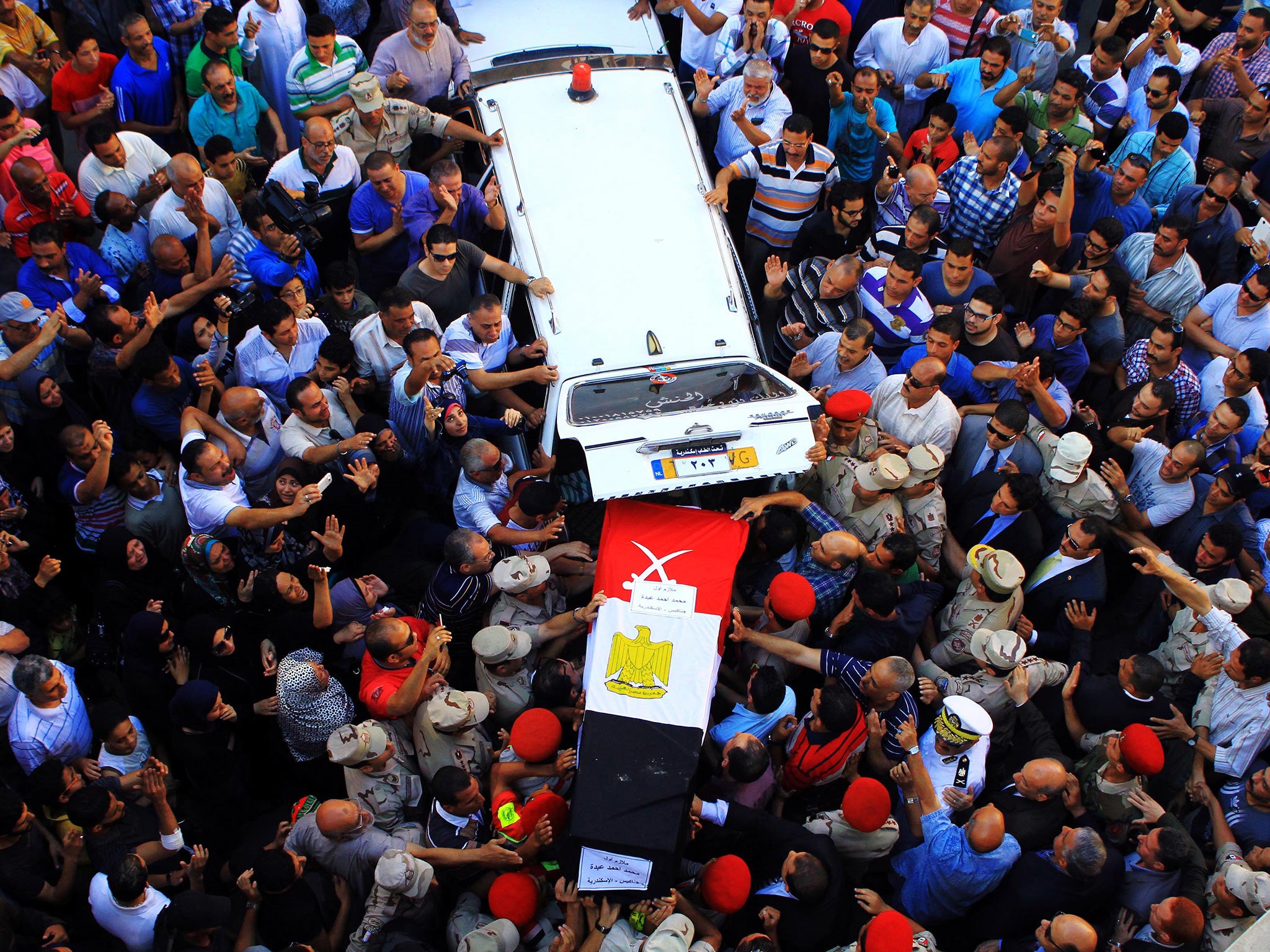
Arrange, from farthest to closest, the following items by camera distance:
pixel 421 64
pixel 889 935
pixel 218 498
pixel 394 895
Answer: pixel 421 64
pixel 218 498
pixel 394 895
pixel 889 935

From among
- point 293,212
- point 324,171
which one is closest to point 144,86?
point 324,171

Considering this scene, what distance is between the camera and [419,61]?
7.94 m

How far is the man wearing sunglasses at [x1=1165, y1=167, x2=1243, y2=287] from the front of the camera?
7.67 meters

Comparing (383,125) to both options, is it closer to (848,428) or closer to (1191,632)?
(848,428)

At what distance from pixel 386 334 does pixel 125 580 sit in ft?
6.75

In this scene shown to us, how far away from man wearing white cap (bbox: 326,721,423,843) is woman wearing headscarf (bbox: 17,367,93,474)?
264 centimetres

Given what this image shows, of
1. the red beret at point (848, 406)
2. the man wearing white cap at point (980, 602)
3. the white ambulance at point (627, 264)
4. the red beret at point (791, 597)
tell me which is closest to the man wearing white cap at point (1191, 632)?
the man wearing white cap at point (980, 602)

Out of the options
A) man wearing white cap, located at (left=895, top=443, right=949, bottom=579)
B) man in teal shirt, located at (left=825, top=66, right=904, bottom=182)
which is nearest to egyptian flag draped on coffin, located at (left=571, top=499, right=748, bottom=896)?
man wearing white cap, located at (left=895, top=443, right=949, bottom=579)

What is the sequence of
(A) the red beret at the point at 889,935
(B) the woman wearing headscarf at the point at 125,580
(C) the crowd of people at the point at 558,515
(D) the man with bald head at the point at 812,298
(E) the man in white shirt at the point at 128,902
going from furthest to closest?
1. (D) the man with bald head at the point at 812,298
2. (B) the woman wearing headscarf at the point at 125,580
3. (C) the crowd of people at the point at 558,515
4. (E) the man in white shirt at the point at 128,902
5. (A) the red beret at the point at 889,935

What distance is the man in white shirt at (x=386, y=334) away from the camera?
249 inches

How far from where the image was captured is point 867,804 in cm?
469

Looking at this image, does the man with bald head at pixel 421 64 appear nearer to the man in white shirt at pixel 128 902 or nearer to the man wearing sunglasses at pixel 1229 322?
the man wearing sunglasses at pixel 1229 322

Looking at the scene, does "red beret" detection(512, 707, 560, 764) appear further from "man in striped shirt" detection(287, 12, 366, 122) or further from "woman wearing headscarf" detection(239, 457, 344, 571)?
"man in striped shirt" detection(287, 12, 366, 122)

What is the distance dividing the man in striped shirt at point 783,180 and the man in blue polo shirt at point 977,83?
1.43 meters
